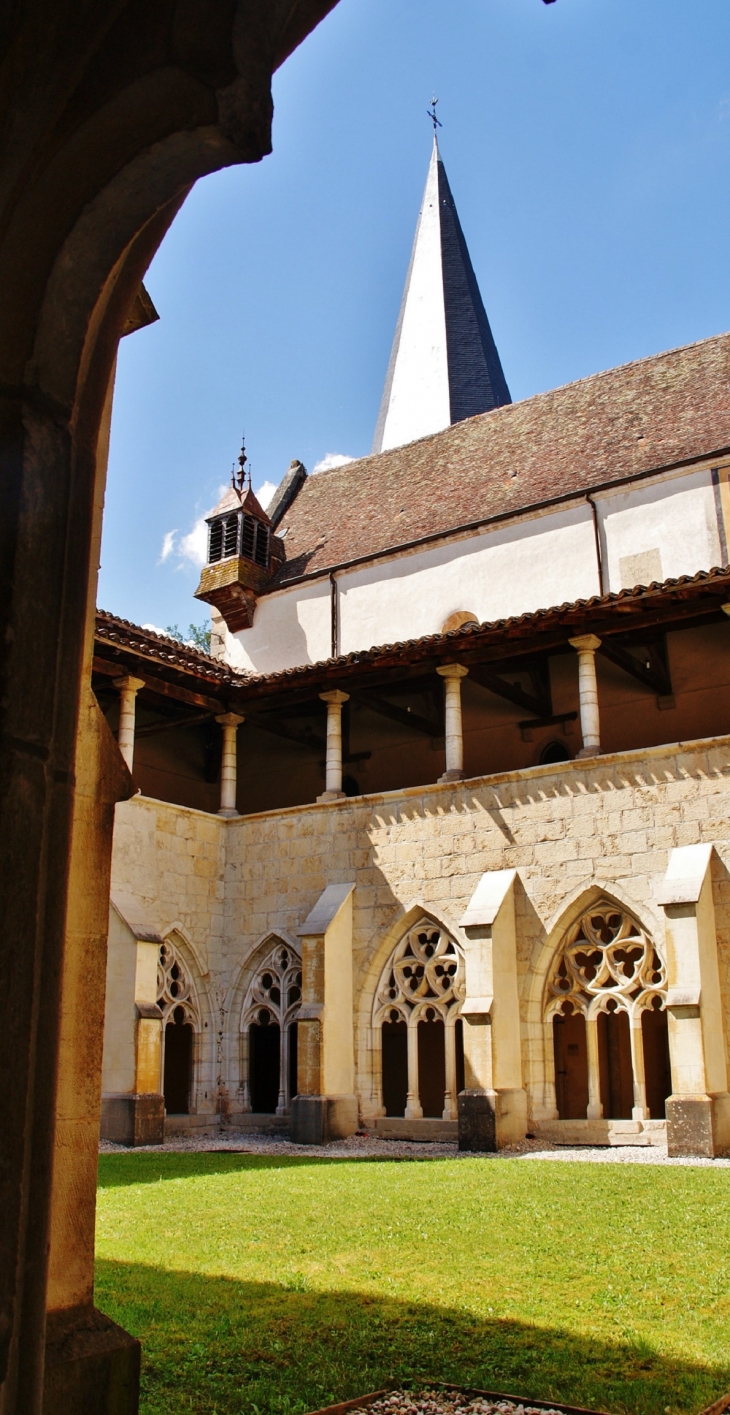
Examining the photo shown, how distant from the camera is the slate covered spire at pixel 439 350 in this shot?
87.9 feet

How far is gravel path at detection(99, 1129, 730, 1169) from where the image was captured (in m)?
11.1

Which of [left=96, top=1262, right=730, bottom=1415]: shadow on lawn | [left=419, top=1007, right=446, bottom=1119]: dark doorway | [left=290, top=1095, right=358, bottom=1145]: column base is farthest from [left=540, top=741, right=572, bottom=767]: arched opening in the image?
[left=96, top=1262, right=730, bottom=1415]: shadow on lawn

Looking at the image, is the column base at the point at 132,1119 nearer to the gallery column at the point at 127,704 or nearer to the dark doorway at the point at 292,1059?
the dark doorway at the point at 292,1059

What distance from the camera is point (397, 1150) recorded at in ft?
41.0

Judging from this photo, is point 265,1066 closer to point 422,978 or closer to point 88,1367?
point 422,978

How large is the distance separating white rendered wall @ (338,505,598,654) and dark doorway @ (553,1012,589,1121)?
6.50 meters

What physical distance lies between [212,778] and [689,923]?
9.51m

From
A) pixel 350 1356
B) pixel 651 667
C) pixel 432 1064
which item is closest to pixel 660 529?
pixel 651 667

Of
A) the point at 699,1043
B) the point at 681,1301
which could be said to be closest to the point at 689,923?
the point at 699,1043

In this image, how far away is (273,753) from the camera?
757 inches

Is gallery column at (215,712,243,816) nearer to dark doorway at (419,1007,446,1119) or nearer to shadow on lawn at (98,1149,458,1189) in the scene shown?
shadow on lawn at (98,1149,458,1189)

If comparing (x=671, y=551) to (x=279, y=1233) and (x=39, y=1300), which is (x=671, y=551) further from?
(x=39, y=1300)

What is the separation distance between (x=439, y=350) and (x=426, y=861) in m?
16.8

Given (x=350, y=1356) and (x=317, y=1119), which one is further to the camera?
(x=317, y=1119)
